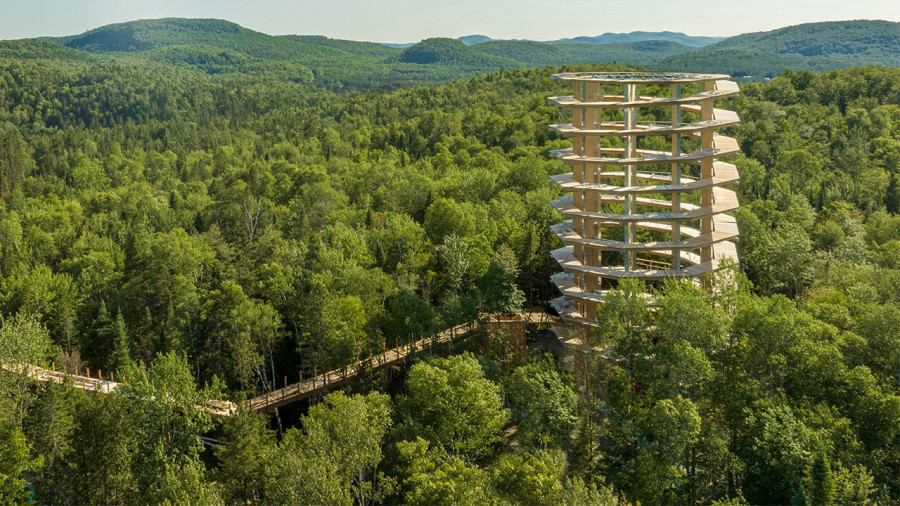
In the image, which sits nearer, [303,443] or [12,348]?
[303,443]

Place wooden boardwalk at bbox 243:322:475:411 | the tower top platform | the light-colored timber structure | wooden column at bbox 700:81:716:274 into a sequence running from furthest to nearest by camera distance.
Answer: wooden boardwalk at bbox 243:322:475:411
wooden column at bbox 700:81:716:274
the light-colored timber structure
the tower top platform

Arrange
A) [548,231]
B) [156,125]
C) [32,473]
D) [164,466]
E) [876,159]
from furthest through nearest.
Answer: [156,125] < [876,159] < [548,231] < [32,473] < [164,466]

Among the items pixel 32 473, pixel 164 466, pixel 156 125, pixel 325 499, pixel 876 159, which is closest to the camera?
pixel 325 499

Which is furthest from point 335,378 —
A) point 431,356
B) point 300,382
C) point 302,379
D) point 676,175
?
point 676,175

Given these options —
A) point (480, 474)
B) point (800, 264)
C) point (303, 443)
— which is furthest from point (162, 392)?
point (800, 264)

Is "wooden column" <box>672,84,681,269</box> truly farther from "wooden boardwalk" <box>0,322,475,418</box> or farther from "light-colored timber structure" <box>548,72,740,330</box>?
"wooden boardwalk" <box>0,322,475,418</box>

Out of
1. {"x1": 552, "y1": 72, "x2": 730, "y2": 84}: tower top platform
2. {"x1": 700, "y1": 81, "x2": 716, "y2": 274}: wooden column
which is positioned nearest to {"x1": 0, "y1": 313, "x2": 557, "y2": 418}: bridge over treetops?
{"x1": 700, "y1": 81, "x2": 716, "y2": 274}: wooden column

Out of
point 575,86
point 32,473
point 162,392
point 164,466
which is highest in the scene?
point 575,86

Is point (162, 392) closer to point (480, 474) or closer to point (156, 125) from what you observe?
point (480, 474)
